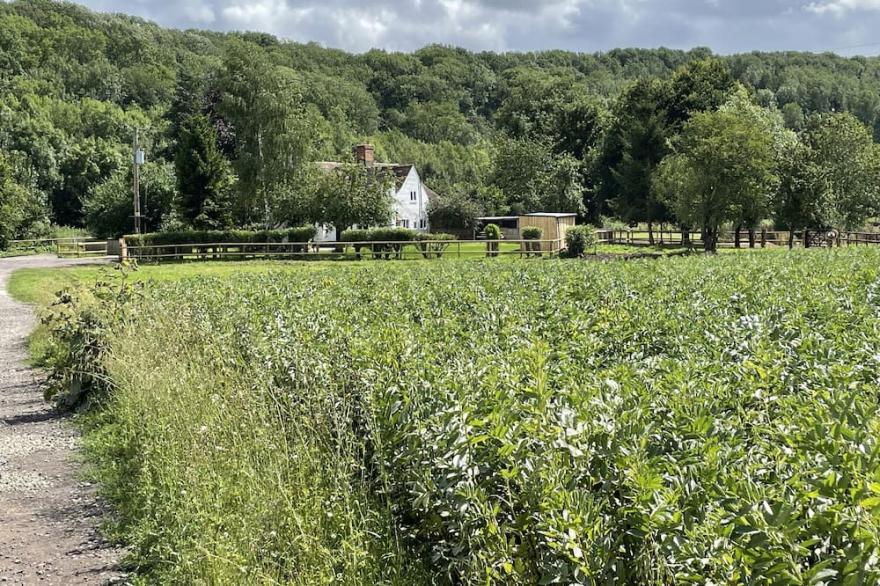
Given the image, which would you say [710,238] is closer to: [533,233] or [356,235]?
[533,233]

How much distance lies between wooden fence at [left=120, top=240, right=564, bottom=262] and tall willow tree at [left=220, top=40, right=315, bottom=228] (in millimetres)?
5177

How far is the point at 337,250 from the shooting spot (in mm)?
43062

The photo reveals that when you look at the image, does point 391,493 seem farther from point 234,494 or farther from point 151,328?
point 151,328

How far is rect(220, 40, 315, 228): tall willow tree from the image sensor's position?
4753cm

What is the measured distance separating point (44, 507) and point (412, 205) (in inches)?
2436

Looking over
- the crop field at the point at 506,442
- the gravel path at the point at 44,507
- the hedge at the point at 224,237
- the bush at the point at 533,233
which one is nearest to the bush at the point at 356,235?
the hedge at the point at 224,237

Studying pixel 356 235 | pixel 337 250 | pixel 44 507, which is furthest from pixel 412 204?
pixel 44 507

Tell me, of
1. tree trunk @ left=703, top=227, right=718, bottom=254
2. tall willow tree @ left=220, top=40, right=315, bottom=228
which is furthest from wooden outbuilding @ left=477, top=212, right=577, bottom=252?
tall willow tree @ left=220, top=40, right=315, bottom=228

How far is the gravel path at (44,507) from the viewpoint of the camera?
17.2ft

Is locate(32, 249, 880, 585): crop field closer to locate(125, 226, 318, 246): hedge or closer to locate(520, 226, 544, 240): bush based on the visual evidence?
locate(125, 226, 318, 246): hedge

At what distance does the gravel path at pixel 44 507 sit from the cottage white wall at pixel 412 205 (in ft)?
180

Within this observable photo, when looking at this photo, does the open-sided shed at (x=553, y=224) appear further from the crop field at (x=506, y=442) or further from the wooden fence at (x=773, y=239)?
the crop field at (x=506, y=442)

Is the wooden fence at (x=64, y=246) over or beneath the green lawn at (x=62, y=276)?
over

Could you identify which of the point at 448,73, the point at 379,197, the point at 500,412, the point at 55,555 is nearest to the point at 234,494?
the point at 55,555
